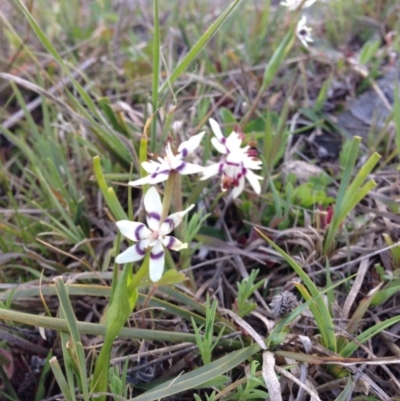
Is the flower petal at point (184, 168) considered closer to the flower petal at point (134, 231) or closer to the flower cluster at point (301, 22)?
the flower petal at point (134, 231)

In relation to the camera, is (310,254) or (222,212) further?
(222,212)

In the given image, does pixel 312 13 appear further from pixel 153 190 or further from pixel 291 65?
pixel 153 190

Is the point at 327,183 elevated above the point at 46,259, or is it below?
above

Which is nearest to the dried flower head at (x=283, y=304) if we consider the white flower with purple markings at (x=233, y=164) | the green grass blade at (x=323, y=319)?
the green grass blade at (x=323, y=319)

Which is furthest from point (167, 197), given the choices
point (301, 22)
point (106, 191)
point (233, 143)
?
point (301, 22)

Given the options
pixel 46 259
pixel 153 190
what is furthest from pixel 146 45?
pixel 153 190

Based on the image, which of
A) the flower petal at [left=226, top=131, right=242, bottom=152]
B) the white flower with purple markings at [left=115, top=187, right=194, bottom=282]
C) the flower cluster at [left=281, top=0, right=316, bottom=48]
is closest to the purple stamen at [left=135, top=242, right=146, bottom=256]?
the white flower with purple markings at [left=115, top=187, right=194, bottom=282]
